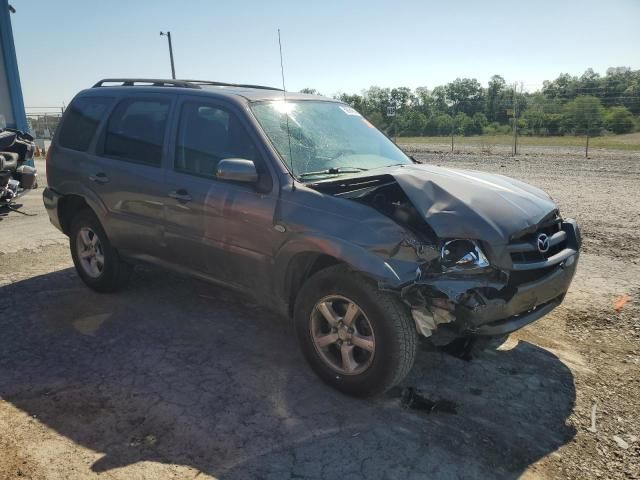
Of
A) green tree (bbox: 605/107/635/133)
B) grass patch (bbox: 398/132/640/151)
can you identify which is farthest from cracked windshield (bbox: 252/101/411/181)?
green tree (bbox: 605/107/635/133)

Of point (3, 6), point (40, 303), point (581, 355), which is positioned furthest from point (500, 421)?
point (3, 6)

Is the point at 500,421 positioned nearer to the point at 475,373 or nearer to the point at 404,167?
the point at 475,373

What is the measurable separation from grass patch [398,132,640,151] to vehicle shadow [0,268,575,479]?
23844mm

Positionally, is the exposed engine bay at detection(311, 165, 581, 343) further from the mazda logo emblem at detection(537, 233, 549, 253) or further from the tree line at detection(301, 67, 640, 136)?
the tree line at detection(301, 67, 640, 136)

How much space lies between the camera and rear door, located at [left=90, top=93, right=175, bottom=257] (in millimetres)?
4391

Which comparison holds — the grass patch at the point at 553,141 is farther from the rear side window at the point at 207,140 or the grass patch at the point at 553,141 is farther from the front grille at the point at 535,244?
the rear side window at the point at 207,140

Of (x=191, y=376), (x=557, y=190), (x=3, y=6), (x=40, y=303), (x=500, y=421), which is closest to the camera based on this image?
(x=500, y=421)

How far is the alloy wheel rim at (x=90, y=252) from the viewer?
511cm

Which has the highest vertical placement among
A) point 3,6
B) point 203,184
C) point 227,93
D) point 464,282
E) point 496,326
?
point 3,6

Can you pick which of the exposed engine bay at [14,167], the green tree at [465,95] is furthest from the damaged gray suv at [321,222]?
the green tree at [465,95]

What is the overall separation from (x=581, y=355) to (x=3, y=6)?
14.4 m

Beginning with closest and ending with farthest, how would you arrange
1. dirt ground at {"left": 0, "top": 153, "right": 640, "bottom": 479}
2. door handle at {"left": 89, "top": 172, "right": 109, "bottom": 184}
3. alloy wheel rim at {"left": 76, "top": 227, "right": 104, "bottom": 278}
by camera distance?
1. dirt ground at {"left": 0, "top": 153, "right": 640, "bottom": 479}
2. door handle at {"left": 89, "top": 172, "right": 109, "bottom": 184}
3. alloy wheel rim at {"left": 76, "top": 227, "right": 104, "bottom": 278}

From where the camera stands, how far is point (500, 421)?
3.20 m

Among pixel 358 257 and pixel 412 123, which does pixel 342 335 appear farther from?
pixel 412 123
